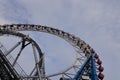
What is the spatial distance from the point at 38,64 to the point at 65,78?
4274mm

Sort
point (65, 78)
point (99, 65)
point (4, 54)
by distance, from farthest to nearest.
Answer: point (99, 65)
point (65, 78)
point (4, 54)

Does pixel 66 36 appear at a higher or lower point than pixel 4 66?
higher

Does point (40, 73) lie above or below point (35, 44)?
below

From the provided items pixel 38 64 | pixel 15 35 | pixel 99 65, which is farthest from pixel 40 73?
pixel 99 65

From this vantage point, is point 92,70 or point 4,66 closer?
point 4,66

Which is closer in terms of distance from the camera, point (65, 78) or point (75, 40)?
point (65, 78)

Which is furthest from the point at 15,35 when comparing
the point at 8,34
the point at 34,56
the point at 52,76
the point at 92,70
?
the point at 92,70

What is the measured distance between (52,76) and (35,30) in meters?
10.8

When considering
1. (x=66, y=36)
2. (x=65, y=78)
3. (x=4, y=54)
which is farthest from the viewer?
(x=66, y=36)

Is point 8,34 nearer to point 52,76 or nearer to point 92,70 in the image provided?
point 52,76

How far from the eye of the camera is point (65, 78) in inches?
1859

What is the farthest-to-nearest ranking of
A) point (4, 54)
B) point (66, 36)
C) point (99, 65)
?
1. point (66, 36)
2. point (99, 65)
3. point (4, 54)

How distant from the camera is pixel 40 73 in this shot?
1914 inches

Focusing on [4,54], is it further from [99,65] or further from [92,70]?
[99,65]
